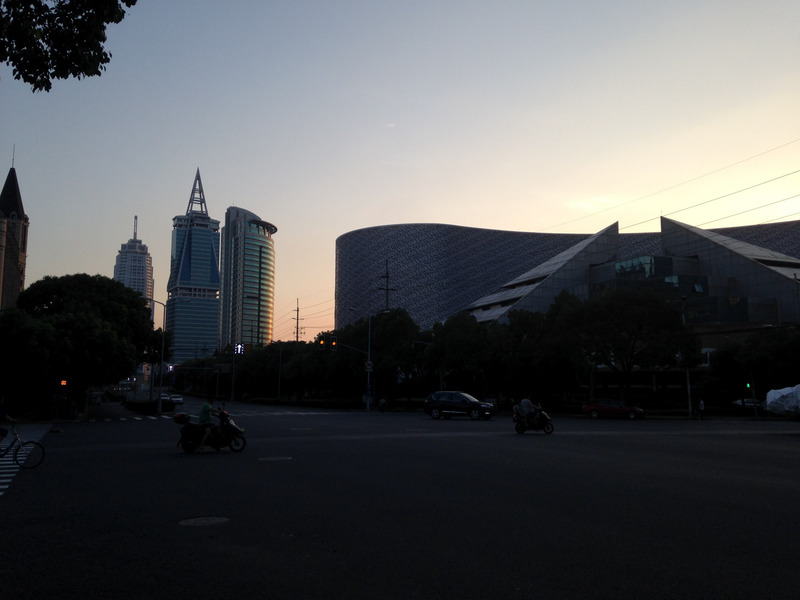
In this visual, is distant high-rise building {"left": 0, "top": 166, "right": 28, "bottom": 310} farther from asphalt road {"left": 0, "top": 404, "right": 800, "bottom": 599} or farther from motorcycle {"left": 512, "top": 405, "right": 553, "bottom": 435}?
asphalt road {"left": 0, "top": 404, "right": 800, "bottom": 599}

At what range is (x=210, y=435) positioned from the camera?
62.5ft

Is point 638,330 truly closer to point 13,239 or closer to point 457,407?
point 457,407

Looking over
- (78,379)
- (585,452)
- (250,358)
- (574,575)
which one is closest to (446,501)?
(574,575)

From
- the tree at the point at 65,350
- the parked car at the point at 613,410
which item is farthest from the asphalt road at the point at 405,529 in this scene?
the parked car at the point at 613,410

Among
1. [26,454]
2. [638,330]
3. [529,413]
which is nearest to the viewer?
[26,454]

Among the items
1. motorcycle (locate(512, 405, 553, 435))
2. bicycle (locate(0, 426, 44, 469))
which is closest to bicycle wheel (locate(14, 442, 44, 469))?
bicycle (locate(0, 426, 44, 469))

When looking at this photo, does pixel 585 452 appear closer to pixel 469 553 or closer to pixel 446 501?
pixel 446 501

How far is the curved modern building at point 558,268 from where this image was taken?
92500 mm

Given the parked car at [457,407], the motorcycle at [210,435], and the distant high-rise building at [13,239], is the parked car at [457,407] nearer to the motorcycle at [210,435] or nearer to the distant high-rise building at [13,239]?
the motorcycle at [210,435]

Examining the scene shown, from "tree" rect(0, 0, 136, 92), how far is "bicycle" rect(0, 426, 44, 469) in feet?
32.4

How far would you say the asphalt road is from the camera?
5.95m

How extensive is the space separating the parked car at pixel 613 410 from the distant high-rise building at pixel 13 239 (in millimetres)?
75318

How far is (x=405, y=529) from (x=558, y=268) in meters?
110

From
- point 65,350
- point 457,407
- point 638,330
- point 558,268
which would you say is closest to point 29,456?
point 65,350
